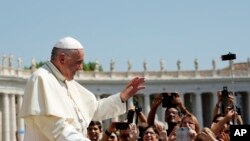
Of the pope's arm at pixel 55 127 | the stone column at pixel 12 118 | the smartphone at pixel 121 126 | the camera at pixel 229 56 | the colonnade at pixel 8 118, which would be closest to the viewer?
the pope's arm at pixel 55 127

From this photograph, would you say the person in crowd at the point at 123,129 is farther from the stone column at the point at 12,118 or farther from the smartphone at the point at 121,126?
the stone column at the point at 12,118

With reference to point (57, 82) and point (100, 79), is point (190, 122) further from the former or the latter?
point (100, 79)

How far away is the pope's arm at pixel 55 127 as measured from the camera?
6.82m

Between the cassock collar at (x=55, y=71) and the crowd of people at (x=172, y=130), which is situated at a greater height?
the cassock collar at (x=55, y=71)

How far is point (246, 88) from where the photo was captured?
79812mm

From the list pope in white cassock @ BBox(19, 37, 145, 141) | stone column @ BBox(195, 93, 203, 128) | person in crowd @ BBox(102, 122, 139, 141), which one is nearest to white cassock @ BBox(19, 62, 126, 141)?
pope in white cassock @ BBox(19, 37, 145, 141)

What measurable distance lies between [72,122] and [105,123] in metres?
70.9

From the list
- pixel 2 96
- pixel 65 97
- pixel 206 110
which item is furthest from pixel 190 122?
pixel 206 110

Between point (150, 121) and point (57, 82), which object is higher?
point (57, 82)

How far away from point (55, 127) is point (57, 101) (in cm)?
37

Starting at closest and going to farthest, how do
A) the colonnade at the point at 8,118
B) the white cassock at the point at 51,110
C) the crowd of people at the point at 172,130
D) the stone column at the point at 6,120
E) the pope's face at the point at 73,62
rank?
the white cassock at the point at 51,110 < the pope's face at the point at 73,62 < the crowd of people at the point at 172,130 < the stone column at the point at 6,120 < the colonnade at the point at 8,118

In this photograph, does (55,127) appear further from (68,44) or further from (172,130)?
(172,130)

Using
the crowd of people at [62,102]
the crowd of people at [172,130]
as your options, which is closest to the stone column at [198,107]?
the crowd of people at [172,130]

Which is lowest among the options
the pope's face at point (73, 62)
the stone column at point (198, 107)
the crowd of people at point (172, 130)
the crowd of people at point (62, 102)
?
the stone column at point (198, 107)
